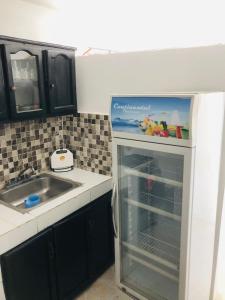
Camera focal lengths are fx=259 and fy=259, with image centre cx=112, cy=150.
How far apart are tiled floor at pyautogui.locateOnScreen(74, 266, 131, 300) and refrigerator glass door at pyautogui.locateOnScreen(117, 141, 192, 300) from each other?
20cm

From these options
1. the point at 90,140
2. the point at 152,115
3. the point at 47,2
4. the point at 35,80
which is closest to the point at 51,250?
the point at 90,140

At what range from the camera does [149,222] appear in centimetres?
209

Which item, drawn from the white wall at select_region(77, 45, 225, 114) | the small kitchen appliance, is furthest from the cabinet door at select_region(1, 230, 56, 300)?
the white wall at select_region(77, 45, 225, 114)

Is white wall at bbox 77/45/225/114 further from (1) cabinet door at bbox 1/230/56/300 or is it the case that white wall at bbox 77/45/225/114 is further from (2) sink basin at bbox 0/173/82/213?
(1) cabinet door at bbox 1/230/56/300

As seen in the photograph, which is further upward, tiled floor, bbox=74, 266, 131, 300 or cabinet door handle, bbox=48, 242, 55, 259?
cabinet door handle, bbox=48, 242, 55, 259

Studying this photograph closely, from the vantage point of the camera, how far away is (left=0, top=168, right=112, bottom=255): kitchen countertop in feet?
5.36

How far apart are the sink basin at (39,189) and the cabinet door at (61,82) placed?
64 cm

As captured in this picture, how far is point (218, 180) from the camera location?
72.2 inches

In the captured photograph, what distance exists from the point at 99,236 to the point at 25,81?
4.79 ft

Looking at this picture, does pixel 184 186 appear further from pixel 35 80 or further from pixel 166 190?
pixel 35 80

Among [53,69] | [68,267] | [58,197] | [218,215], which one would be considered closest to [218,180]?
[218,215]

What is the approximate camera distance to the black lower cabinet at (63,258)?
5.50 feet

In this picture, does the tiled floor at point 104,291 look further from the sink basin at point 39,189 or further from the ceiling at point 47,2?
the ceiling at point 47,2

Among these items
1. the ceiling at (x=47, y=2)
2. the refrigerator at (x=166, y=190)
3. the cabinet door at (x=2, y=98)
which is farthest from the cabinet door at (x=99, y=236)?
the ceiling at (x=47, y=2)
